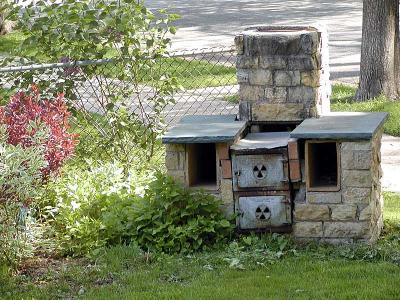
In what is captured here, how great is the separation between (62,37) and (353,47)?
9.14 meters

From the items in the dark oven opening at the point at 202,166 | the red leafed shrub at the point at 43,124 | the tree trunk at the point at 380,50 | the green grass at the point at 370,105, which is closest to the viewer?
the red leafed shrub at the point at 43,124

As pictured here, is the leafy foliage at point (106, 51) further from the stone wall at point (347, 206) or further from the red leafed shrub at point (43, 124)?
the stone wall at point (347, 206)

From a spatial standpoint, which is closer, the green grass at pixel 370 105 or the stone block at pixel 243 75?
the stone block at pixel 243 75

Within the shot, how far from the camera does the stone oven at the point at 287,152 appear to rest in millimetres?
6703

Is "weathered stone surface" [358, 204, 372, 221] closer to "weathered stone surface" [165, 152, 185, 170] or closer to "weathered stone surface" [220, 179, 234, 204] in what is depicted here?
"weathered stone surface" [220, 179, 234, 204]

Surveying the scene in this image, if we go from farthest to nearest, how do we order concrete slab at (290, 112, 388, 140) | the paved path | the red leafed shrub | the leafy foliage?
1. the paved path
2. the leafy foliage
3. the red leafed shrub
4. concrete slab at (290, 112, 388, 140)

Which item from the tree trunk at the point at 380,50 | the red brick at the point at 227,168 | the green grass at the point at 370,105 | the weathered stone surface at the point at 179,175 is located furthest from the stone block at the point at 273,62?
the tree trunk at the point at 380,50

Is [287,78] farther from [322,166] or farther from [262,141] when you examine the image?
[322,166]

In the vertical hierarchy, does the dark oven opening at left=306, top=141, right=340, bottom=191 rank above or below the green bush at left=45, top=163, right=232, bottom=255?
above

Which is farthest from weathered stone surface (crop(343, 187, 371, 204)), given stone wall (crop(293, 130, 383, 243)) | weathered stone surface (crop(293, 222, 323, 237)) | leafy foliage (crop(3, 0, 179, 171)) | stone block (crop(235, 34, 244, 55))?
leafy foliage (crop(3, 0, 179, 171))

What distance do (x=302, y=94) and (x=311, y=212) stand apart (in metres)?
0.96

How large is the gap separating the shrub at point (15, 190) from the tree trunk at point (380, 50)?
6129mm

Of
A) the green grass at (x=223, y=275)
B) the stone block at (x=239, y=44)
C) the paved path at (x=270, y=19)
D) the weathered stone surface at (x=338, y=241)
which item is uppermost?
the stone block at (x=239, y=44)

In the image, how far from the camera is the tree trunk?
460 inches
